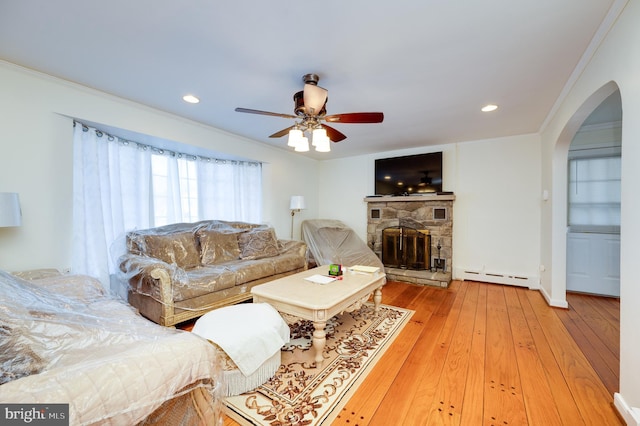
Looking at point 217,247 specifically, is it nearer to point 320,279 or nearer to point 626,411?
point 320,279

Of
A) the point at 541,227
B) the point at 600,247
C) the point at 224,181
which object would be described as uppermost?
the point at 224,181

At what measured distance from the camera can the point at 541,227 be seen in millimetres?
3658

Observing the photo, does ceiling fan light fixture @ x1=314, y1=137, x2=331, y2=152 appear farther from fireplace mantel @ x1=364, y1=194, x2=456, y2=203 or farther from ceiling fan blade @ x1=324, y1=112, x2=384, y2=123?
fireplace mantel @ x1=364, y1=194, x2=456, y2=203

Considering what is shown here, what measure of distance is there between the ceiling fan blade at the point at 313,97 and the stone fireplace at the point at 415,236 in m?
3.02

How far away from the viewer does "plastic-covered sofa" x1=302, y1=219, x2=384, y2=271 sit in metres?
4.12

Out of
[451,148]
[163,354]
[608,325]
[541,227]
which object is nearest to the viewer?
[163,354]

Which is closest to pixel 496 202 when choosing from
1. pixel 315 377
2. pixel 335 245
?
pixel 335 245

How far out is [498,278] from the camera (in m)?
4.01

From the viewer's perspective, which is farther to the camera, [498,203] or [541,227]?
[498,203]

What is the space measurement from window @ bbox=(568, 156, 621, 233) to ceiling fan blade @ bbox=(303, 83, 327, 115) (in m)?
3.92

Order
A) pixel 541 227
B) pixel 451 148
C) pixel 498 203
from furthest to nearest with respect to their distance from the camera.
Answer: pixel 451 148 < pixel 498 203 < pixel 541 227

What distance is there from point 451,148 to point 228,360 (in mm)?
4438

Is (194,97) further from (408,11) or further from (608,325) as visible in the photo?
(608,325)

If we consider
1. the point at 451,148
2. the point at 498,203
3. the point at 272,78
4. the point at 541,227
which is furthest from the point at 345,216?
the point at 272,78
